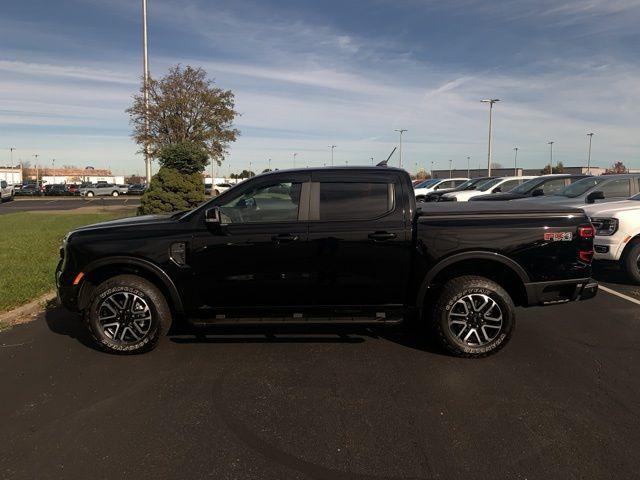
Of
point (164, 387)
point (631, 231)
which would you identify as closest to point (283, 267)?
point (164, 387)

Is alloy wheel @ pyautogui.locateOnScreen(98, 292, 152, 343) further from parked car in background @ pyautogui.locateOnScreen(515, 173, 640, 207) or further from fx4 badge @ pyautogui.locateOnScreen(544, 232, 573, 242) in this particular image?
parked car in background @ pyautogui.locateOnScreen(515, 173, 640, 207)

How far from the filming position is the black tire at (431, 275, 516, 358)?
14.6 feet

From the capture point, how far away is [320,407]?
3.61m

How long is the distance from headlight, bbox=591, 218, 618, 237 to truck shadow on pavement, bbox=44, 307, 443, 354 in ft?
13.8

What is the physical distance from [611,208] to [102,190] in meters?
54.0

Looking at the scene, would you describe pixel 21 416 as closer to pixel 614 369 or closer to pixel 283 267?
pixel 283 267

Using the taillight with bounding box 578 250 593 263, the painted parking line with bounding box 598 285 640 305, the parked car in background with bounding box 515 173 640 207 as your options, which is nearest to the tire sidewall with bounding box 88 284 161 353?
the taillight with bounding box 578 250 593 263

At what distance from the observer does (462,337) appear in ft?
14.9

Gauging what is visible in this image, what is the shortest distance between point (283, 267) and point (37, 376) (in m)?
2.39

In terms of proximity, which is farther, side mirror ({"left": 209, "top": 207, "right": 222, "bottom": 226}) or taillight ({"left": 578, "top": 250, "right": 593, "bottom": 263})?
taillight ({"left": 578, "top": 250, "right": 593, "bottom": 263})

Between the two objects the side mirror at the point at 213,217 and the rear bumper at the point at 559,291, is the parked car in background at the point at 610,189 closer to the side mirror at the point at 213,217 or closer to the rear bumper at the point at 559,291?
the rear bumper at the point at 559,291

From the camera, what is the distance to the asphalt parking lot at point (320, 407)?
290cm

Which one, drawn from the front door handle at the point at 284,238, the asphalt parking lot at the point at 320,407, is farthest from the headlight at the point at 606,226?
the front door handle at the point at 284,238

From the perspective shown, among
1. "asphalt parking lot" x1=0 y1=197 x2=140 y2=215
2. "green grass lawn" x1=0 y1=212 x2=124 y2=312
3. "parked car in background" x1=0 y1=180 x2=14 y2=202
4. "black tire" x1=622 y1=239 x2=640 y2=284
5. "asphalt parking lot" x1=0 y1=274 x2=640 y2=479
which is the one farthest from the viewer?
"parked car in background" x1=0 y1=180 x2=14 y2=202
